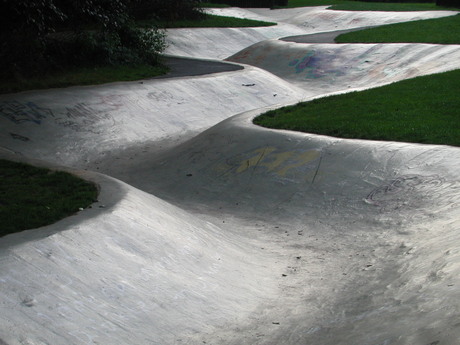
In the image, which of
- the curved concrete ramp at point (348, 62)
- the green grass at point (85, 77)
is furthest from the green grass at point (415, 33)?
the green grass at point (85, 77)

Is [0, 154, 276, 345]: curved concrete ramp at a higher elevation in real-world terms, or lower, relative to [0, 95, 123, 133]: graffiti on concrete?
higher

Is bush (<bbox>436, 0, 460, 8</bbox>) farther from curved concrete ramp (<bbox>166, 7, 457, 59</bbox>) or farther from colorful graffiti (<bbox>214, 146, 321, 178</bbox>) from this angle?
colorful graffiti (<bbox>214, 146, 321, 178</bbox>)

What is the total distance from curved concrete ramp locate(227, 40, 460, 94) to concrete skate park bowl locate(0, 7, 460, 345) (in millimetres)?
6453

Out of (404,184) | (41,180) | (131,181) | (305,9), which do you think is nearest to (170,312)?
(41,180)

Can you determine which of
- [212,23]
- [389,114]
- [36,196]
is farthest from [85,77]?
[212,23]

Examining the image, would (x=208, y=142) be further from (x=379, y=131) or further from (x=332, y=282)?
(x=332, y=282)

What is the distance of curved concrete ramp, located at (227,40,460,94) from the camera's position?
19281 mm

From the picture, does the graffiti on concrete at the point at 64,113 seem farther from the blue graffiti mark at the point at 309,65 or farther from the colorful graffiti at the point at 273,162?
the blue graffiti mark at the point at 309,65

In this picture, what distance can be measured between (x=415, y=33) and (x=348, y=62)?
3.92m

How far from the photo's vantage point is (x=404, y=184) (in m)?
8.78

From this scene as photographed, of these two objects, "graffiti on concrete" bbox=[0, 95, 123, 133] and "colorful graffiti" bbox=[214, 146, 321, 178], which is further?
"graffiti on concrete" bbox=[0, 95, 123, 133]

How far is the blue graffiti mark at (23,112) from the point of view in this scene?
1324 cm

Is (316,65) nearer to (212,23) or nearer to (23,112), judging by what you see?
(212,23)

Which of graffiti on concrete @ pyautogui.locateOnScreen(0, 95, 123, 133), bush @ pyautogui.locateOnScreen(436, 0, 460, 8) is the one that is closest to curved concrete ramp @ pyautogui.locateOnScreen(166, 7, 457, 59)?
bush @ pyautogui.locateOnScreen(436, 0, 460, 8)
